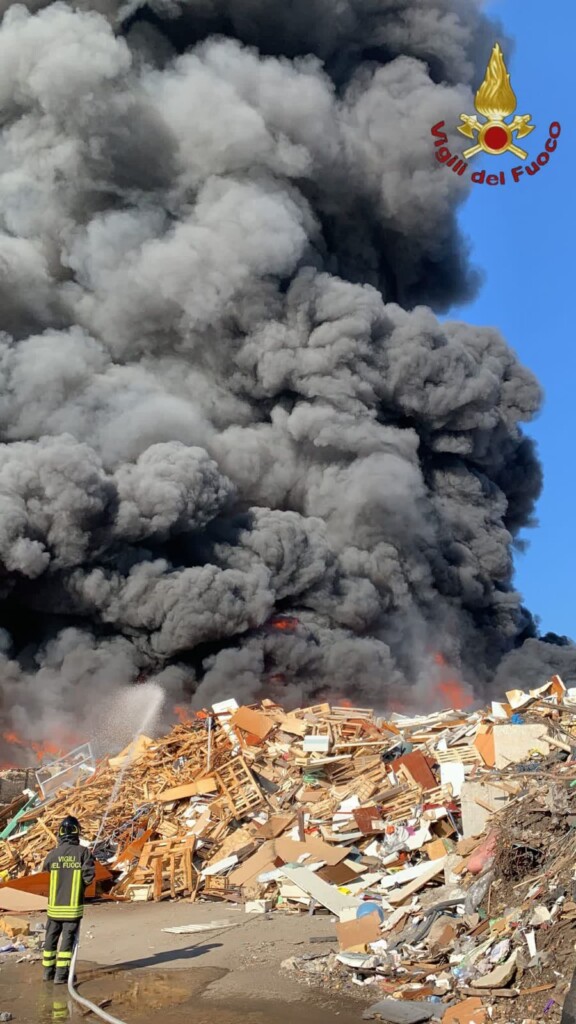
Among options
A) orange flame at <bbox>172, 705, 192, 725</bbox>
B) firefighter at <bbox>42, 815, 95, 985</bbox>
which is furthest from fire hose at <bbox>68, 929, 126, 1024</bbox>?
orange flame at <bbox>172, 705, 192, 725</bbox>

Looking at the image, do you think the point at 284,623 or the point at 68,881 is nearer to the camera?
the point at 68,881

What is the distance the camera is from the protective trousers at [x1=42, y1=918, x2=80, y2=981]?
1290 cm

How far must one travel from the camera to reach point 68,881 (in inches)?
515

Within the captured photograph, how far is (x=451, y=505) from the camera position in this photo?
181ft

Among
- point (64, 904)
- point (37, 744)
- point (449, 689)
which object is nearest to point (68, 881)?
→ point (64, 904)

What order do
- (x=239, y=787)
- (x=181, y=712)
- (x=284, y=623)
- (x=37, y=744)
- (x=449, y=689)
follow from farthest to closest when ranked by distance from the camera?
(x=449, y=689)
(x=284, y=623)
(x=181, y=712)
(x=37, y=744)
(x=239, y=787)

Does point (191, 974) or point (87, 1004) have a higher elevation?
point (191, 974)

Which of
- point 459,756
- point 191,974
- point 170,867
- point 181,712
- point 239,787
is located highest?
point 181,712

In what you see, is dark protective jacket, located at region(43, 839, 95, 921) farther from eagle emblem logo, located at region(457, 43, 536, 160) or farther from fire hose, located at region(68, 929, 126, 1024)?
eagle emblem logo, located at region(457, 43, 536, 160)

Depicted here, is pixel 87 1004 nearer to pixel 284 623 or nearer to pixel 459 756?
pixel 459 756

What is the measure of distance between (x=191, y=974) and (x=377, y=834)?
6.30 metres

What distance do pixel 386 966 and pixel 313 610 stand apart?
117 ft

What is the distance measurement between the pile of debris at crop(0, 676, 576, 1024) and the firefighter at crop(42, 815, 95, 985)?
9.70 feet

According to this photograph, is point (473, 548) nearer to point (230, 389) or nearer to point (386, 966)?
point (230, 389)
